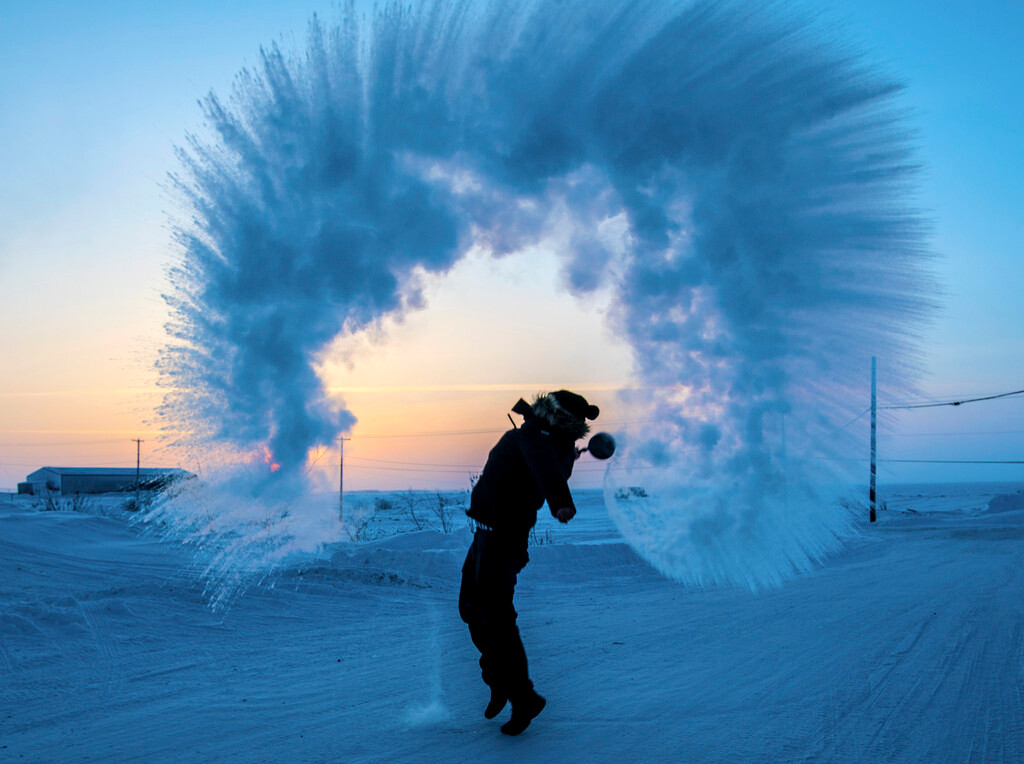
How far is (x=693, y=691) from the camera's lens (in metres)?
4.54

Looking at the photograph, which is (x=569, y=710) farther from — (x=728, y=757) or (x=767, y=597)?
(x=767, y=597)

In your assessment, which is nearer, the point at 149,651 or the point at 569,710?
the point at 569,710

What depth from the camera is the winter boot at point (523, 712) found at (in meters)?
3.74

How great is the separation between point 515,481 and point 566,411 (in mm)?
484

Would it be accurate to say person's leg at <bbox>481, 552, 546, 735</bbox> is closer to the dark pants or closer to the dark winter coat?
the dark pants

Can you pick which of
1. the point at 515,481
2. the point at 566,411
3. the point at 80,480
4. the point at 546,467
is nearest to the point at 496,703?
the point at 515,481

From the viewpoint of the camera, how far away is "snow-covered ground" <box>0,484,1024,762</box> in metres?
3.60

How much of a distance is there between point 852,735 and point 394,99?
781 centimetres

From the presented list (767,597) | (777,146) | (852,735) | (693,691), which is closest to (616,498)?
(767,597)

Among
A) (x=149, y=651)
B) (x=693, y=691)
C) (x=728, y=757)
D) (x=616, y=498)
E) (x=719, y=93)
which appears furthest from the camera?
(x=616, y=498)

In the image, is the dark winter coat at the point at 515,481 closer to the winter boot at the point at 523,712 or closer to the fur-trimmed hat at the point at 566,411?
the fur-trimmed hat at the point at 566,411

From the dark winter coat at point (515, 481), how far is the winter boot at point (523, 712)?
0.78m

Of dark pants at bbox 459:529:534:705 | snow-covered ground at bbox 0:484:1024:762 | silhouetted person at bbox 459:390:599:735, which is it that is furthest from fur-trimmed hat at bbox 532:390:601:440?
snow-covered ground at bbox 0:484:1024:762

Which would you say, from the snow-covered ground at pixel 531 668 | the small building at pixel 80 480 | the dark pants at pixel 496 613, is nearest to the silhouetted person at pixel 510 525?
the dark pants at pixel 496 613
